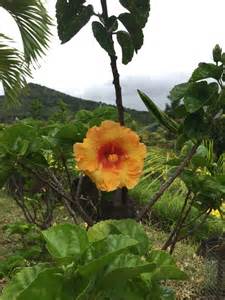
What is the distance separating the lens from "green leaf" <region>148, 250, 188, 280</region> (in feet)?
2.97

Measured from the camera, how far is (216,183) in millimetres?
1376

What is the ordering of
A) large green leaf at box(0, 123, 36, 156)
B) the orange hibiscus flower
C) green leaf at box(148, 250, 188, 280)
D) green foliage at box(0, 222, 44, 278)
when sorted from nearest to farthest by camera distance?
1. green leaf at box(148, 250, 188, 280)
2. the orange hibiscus flower
3. large green leaf at box(0, 123, 36, 156)
4. green foliage at box(0, 222, 44, 278)

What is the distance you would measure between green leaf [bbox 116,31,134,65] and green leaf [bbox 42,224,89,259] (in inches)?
15.5

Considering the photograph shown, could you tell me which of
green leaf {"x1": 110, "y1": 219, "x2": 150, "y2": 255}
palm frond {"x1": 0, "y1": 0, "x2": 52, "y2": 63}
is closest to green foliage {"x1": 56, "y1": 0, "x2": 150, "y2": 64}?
green leaf {"x1": 110, "y1": 219, "x2": 150, "y2": 255}

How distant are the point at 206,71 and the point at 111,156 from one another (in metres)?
0.25

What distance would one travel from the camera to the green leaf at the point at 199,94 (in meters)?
1.14

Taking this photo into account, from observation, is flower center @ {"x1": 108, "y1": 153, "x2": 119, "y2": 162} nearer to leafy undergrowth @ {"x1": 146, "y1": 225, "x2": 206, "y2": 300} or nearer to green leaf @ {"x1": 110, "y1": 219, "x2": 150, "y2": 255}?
green leaf @ {"x1": 110, "y1": 219, "x2": 150, "y2": 255}

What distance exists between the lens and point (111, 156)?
3.70 feet

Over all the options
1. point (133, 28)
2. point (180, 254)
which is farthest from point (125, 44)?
point (180, 254)

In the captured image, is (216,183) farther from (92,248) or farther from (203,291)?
(203,291)

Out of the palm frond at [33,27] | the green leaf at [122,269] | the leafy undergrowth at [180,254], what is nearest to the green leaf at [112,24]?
the green leaf at [122,269]

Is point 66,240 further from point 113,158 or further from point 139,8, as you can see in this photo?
point 139,8

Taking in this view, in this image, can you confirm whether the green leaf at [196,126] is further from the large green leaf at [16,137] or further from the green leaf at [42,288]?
the green leaf at [42,288]

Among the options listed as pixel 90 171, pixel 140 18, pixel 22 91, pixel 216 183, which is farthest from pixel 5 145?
pixel 22 91
